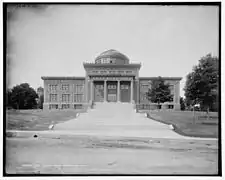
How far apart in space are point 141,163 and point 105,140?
1093mm

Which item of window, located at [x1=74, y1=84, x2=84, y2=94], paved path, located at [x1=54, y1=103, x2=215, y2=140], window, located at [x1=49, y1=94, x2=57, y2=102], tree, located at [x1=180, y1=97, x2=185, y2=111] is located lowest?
paved path, located at [x1=54, y1=103, x2=215, y2=140]

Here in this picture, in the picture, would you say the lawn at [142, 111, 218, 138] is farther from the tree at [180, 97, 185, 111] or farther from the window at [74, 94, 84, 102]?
the window at [74, 94, 84, 102]

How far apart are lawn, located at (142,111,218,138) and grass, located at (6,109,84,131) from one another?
2.58m

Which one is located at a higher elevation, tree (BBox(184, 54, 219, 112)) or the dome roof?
the dome roof

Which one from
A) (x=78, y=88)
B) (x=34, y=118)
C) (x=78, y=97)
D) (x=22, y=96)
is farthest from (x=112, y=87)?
(x=22, y=96)

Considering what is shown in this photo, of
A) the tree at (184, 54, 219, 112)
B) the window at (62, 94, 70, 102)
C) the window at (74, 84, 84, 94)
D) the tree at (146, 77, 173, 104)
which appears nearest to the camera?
the tree at (184, 54, 219, 112)

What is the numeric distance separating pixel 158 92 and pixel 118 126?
198 cm

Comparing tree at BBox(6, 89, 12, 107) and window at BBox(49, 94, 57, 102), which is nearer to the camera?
tree at BBox(6, 89, 12, 107)

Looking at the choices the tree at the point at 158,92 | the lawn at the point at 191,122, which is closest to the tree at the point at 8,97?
the lawn at the point at 191,122

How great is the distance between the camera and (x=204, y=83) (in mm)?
5113

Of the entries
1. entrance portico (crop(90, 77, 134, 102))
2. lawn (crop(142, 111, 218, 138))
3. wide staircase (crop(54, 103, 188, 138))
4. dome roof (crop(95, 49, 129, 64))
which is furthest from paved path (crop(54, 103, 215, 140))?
entrance portico (crop(90, 77, 134, 102))

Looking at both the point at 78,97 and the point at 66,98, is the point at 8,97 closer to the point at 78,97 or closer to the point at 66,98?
the point at 66,98

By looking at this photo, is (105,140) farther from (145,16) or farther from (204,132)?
(145,16)

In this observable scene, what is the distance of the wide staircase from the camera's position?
16.7ft
